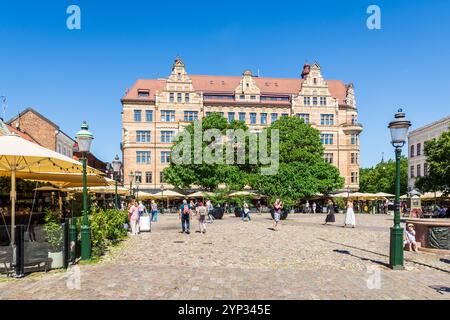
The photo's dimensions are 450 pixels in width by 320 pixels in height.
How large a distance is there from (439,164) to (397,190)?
95.7 feet

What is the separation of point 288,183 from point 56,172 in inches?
1146

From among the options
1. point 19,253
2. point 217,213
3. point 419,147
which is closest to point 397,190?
point 19,253

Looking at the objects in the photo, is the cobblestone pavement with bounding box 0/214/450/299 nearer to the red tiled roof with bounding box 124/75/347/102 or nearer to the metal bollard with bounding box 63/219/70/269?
the metal bollard with bounding box 63/219/70/269

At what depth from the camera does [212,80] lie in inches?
2404

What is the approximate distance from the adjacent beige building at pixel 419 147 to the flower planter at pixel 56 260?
5399 cm

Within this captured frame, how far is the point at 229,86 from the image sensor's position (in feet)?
197

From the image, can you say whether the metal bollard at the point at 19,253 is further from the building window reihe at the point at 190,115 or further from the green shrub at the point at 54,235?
the building window reihe at the point at 190,115

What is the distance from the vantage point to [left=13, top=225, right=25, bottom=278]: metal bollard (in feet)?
26.0

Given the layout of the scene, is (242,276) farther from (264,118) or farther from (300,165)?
(264,118)

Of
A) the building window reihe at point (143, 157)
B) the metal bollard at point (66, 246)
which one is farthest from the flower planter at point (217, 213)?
the building window reihe at point (143, 157)

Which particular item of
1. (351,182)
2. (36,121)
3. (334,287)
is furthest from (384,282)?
(351,182)

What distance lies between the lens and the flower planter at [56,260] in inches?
351

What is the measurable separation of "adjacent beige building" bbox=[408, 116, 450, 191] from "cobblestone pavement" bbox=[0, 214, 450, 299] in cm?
4675

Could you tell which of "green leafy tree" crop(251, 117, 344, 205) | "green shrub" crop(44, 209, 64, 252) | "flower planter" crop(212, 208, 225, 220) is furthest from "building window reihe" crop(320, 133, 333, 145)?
"green shrub" crop(44, 209, 64, 252)
